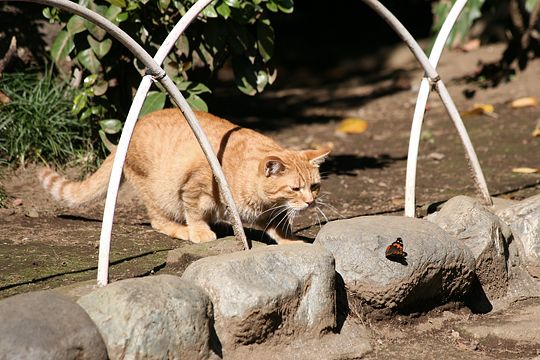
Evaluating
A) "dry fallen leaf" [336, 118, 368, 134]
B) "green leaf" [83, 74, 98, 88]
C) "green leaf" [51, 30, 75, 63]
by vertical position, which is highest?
"green leaf" [51, 30, 75, 63]

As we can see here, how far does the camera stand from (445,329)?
4430 millimetres

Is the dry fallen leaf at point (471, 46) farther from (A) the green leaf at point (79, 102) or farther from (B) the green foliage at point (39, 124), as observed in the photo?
(A) the green leaf at point (79, 102)

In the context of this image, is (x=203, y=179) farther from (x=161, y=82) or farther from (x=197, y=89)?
(x=197, y=89)

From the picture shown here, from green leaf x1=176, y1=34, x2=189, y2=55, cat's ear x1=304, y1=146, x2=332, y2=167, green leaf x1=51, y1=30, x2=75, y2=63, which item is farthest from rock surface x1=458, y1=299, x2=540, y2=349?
green leaf x1=51, y1=30, x2=75, y2=63

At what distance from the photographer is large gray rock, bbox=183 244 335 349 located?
12.2 ft

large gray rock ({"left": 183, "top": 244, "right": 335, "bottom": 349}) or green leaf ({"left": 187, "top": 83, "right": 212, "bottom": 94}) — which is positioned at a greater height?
green leaf ({"left": 187, "top": 83, "right": 212, "bottom": 94})

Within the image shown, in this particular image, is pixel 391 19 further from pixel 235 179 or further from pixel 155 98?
pixel 155 98

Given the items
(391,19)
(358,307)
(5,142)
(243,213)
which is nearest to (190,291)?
(358,307)

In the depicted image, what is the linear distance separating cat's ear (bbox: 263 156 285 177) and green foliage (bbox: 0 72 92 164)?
6.99 feet

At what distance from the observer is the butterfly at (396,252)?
4.18 metres

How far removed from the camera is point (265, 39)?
6168 millimetres

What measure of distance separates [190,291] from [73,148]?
3.19 m

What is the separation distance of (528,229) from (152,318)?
2.57 m

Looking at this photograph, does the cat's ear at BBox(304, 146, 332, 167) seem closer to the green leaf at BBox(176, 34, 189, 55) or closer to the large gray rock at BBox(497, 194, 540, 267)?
the large gray rock at BBox(497, 194, 540, 267)
